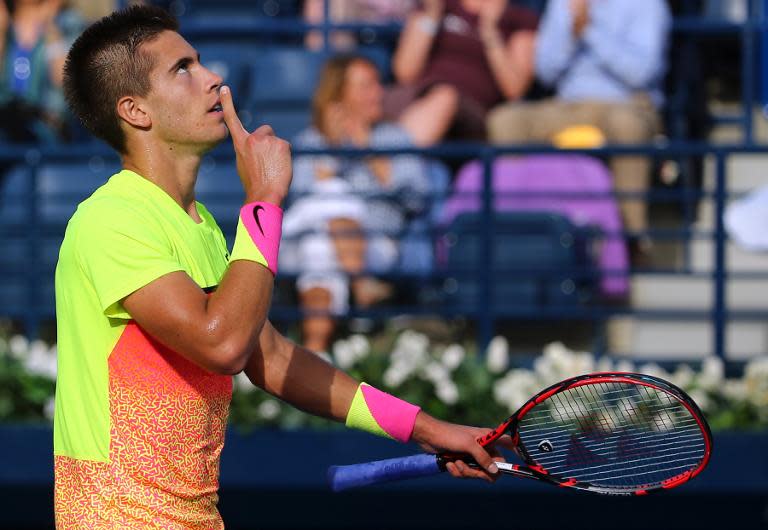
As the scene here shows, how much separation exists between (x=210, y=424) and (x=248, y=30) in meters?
5.64

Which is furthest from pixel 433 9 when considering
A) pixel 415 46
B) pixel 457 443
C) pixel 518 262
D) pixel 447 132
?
pixel 457 443

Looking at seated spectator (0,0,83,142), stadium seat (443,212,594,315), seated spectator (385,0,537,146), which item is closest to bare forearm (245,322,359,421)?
stadium seat (443,212,594,315)

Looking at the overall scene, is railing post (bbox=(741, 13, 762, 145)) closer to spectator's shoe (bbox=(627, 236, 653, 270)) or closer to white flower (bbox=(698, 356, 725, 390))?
spectator's shoe (bbox=(627, 236, 653, 270))

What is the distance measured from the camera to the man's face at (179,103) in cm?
264

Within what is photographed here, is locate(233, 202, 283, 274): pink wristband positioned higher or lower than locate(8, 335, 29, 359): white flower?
higher

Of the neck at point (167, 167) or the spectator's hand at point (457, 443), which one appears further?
the spectator's hand at point (457, 443)

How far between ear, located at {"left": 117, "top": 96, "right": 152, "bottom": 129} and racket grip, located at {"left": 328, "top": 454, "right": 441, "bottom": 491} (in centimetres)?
83

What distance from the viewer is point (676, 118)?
739cm

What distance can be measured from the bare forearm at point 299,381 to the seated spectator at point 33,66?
15.3ft

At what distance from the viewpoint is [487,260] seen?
5.75 metres

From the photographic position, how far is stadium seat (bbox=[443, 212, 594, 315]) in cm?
581

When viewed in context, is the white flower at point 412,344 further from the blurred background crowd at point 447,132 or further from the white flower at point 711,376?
the white flower at point 711,376

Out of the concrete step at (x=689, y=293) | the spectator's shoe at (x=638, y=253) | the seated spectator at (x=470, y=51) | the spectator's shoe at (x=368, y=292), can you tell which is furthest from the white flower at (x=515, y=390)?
the seated spectator at (x=470, y=51)

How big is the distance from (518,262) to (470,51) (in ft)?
5.35
